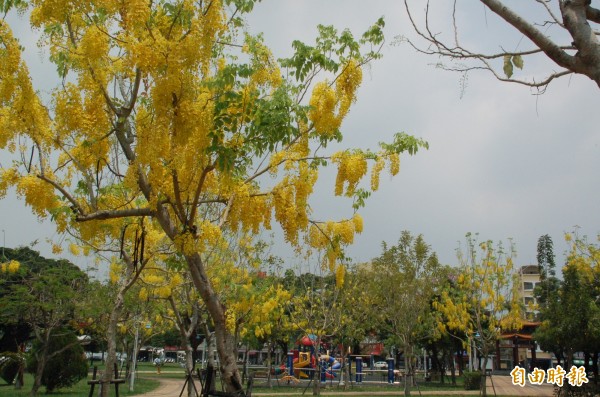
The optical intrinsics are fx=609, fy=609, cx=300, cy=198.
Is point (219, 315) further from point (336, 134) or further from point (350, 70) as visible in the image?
point (350, 70)

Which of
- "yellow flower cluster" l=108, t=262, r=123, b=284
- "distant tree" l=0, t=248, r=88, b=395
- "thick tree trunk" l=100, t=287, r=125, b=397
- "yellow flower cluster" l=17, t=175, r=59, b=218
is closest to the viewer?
"yellow flower cluster" l=17, t=175, r=59, b=218

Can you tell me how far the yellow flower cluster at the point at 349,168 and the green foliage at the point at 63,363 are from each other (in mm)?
14152

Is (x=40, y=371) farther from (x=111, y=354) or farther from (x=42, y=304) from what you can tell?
(x=111, y=354)

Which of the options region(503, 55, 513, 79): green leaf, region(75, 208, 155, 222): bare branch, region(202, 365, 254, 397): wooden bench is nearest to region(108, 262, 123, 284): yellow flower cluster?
region(202, 365, 254, 397): wooden bench

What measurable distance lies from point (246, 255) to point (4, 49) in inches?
382

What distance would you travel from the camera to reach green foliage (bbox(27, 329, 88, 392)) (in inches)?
688

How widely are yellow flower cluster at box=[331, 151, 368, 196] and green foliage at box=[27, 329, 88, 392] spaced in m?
14.2

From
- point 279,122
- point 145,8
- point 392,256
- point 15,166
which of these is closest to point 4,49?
point 15,166

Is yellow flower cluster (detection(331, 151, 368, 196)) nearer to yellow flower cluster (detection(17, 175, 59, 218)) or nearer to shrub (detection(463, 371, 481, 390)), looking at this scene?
yellow flower cluster (detection(17, 175, 59, 218))

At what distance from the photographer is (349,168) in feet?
17.2

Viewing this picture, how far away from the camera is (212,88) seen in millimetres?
4816

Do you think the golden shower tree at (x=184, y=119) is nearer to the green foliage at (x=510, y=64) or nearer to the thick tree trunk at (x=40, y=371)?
the green foliage at (x=510, y=64)

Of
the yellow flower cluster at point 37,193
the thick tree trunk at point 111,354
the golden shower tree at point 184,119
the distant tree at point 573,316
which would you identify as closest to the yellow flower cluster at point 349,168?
the golden shower tree at point 184,119

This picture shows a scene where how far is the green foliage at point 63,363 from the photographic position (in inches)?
688
